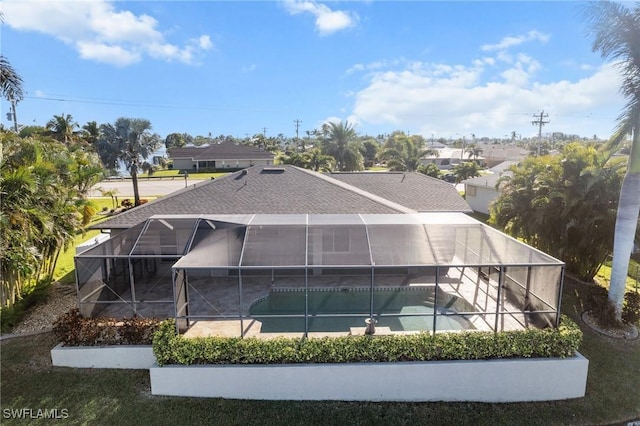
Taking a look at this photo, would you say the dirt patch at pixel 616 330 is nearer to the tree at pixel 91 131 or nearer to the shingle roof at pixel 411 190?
the shingle roof at pixel 411 190

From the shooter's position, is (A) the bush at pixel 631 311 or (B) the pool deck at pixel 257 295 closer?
(B) the pool deck at pixel 257 295

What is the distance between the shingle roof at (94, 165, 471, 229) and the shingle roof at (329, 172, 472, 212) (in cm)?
5

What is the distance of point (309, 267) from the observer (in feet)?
34.9

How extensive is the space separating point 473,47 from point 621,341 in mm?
15626

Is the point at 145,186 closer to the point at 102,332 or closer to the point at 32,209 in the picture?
the point at 32,209

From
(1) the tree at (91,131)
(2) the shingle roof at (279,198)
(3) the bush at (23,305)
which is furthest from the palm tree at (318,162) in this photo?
(3) the bush at (23,305)

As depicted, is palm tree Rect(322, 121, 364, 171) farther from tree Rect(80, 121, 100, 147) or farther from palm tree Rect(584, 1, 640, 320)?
palm tree Rect(584, 1, 640, 320)

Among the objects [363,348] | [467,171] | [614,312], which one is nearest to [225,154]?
[467,171]

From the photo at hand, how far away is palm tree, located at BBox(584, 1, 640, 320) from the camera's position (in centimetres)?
1230

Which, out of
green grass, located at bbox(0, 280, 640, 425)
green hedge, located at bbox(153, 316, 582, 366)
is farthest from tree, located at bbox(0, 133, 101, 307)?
green hedge, located at bbox(153, 316, 582, 366)

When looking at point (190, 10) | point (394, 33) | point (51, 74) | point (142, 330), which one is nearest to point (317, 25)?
point (394, 33)

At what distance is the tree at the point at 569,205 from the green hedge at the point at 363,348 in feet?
23.6

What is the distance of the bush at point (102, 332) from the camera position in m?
11.4

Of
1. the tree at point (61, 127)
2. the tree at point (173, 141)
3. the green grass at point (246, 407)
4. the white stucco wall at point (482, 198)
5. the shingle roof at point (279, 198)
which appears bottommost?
the green grass at point (246, 407)
